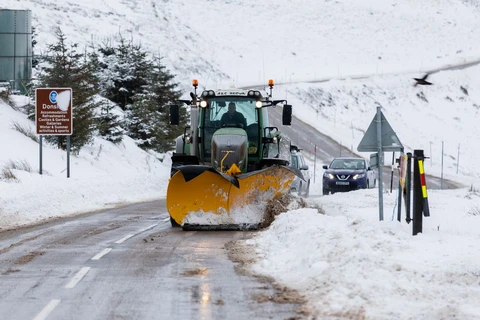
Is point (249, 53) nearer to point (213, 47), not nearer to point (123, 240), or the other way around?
point (213, 47)

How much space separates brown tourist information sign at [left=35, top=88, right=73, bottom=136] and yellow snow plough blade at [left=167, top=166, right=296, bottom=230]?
10.4m

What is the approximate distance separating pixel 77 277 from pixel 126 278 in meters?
0.59

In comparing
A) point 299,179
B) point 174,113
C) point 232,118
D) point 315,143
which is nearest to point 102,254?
point 174,113

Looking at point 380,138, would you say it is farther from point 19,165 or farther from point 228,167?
point 19,165

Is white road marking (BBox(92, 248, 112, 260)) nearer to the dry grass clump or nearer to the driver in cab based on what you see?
the dry grass clump

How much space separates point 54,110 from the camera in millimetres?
23906

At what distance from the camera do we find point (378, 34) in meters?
96.8

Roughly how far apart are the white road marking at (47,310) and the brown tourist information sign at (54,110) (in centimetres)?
1684

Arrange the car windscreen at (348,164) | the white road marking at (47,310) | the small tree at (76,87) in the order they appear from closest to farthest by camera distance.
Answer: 1. the white road marking at (47,310)
2. the small tree at (76,87)
3. the car windscreen at (348,164)

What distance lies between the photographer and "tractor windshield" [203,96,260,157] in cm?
1622

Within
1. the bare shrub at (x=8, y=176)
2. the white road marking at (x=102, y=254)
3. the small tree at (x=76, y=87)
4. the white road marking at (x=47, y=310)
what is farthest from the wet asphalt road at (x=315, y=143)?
the white road marking at (x=47, y=310)

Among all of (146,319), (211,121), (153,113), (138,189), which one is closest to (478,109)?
(153,113)

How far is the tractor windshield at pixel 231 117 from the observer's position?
1622cm

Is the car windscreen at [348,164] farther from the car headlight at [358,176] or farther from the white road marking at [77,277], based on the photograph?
the white road marking at [77,277]
